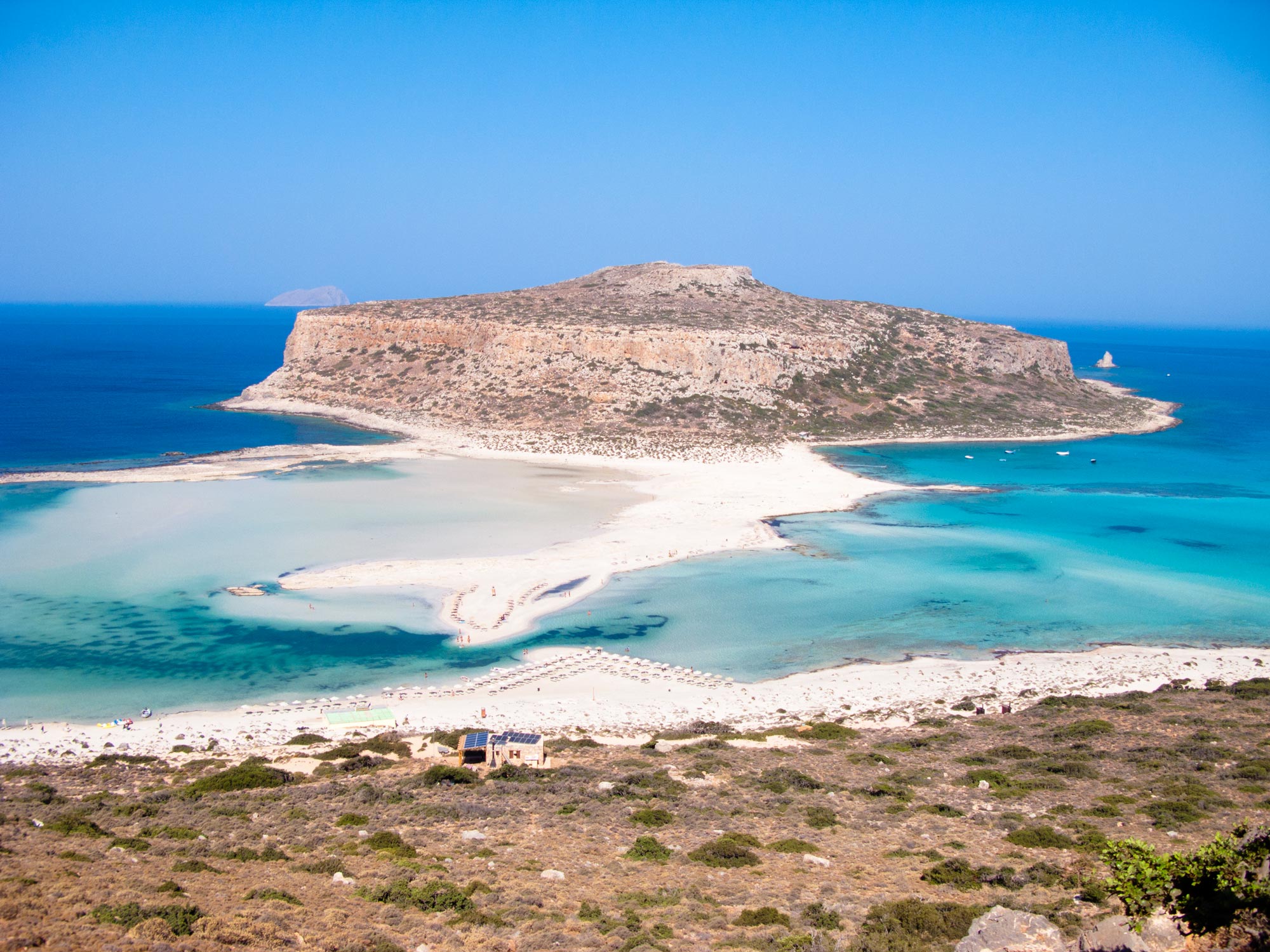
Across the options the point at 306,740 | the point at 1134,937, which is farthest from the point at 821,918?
the point at 306,740

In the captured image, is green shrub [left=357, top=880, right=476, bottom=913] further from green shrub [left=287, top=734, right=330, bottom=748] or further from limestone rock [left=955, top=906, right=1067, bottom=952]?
green shrub [left=287, top=734, right=330, bottom=748]

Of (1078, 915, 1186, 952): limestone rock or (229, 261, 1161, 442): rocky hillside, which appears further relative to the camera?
(229, 261, 1161, 442): rocky hillside

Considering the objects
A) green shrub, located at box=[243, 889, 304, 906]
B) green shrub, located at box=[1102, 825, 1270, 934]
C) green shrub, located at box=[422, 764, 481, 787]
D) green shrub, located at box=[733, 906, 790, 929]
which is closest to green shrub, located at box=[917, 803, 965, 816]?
green shrub, located at box=[733, 906, 790, 929]

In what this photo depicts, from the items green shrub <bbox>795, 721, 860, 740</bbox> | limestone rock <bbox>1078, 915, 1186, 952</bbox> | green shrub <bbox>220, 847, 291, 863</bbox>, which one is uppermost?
limestone rock <bbox>1078, 915, 1186, 952</bbox>

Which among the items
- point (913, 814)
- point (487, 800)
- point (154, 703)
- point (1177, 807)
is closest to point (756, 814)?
point (913, 814)

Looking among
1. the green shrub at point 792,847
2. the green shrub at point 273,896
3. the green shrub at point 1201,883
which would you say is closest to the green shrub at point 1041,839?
the green shrub at point 792,847

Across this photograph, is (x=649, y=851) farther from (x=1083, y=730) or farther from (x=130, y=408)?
(x=130, y=408)
